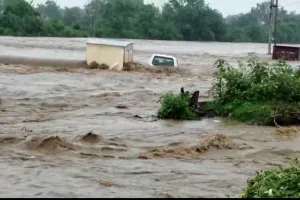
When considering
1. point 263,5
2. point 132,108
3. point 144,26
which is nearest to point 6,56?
point 132,108

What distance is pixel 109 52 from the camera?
32.5 meters

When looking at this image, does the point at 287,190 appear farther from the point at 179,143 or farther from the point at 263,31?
the point at 263,31

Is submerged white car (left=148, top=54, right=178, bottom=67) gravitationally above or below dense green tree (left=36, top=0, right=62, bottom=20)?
below

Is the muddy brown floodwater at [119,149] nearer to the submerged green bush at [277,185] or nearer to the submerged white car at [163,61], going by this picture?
the submerged green bush at [277,185]

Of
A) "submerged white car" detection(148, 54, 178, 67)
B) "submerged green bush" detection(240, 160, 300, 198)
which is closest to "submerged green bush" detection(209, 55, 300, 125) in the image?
"submerged green bush" detection(240, 160, 300, 198)

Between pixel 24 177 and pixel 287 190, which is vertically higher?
pixel 287 190

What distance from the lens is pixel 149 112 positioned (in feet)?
56.3

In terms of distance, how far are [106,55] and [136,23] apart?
52133mm

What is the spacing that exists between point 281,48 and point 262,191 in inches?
1574

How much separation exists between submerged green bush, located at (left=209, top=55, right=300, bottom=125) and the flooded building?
49.2ft

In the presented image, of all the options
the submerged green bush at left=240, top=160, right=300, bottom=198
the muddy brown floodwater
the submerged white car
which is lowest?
the muddy brown floodwater

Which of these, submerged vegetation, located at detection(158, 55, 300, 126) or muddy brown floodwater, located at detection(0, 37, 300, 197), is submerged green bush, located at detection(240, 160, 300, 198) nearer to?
muddy brown floodwater, located at detection(0, 37, 300, 197)

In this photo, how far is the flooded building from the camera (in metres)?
32.1

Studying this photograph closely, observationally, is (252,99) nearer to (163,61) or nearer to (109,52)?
(109,52)
